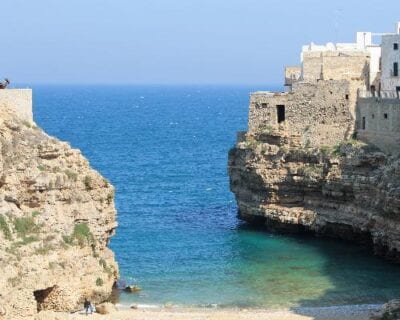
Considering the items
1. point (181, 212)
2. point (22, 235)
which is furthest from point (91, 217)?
point (181, 212)

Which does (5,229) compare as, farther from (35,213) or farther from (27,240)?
(35,213)

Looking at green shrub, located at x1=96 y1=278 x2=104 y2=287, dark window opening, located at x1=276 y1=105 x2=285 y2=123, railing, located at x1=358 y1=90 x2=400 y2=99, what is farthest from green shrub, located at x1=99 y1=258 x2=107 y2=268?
railing, located at x1=358 y1=90 x2=400 y2=99

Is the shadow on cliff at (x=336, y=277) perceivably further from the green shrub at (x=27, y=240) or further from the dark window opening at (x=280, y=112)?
the green shrub at (x=27, y=240)

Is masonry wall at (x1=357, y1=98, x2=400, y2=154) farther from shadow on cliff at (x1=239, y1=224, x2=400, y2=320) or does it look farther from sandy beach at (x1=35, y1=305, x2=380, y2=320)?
sandy beach at (x1=35, y1=305, x2=380, y2=320)

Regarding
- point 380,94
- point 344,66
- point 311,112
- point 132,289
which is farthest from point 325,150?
point 132,289

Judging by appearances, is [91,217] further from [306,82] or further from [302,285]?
[306,82]

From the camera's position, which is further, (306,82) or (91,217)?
(306,82)

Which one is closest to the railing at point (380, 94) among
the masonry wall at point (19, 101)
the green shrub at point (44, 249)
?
the masonry wall at point (19, 101)

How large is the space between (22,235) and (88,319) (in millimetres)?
4427

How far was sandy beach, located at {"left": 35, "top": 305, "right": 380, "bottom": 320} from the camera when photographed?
140 ft

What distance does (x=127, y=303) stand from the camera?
45.7 m

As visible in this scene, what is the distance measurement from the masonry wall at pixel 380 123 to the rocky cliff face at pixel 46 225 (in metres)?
20.0

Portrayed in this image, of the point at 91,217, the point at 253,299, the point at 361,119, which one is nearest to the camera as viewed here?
the point at 91,217

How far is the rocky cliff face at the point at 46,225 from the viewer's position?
3846 centimetres
